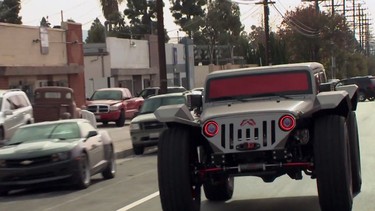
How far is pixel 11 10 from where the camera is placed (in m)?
77.1

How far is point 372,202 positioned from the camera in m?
10.6

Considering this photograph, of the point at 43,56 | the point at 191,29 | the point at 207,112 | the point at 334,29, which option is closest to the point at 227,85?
the point at 207,112

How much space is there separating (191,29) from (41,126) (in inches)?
3038

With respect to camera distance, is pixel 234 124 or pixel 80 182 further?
pixel 80 182

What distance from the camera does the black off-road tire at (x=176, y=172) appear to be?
9.09 m

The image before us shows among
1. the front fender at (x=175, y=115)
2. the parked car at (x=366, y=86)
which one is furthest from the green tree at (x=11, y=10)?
the front fender at (x=175, y=115)

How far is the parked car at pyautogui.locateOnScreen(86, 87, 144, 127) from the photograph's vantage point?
3512 centimetres

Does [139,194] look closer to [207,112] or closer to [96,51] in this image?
[207,112]

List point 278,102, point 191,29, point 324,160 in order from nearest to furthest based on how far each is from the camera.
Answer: point 324,160, point 278,102, point 191,29

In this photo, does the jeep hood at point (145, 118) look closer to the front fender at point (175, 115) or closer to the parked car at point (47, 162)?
the parked car at point (47, 162)

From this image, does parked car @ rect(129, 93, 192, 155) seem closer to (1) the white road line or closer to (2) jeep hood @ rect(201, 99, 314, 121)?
(1) the white road line

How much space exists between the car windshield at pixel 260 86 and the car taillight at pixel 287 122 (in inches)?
55.0

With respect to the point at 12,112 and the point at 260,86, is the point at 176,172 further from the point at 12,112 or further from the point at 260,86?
the point at 12,112

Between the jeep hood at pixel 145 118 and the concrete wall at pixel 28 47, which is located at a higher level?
the concrete wall at pixel 28 47
